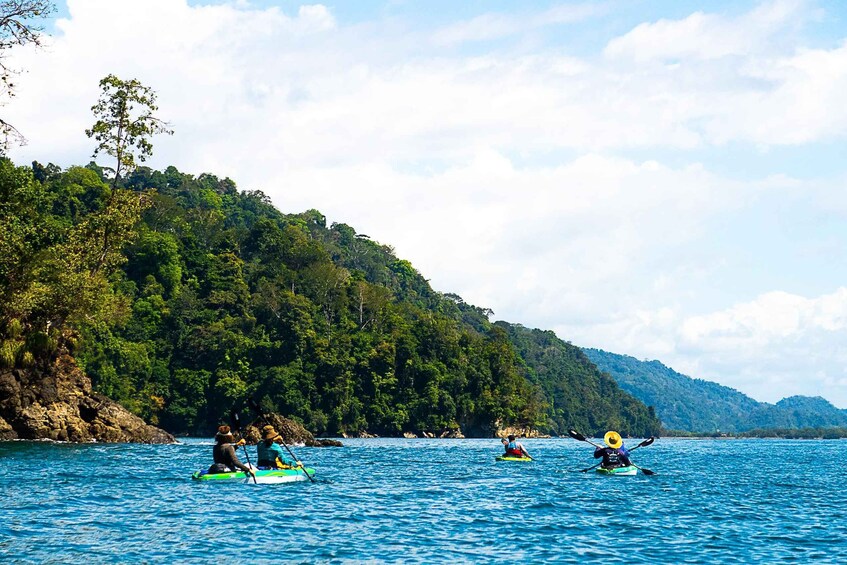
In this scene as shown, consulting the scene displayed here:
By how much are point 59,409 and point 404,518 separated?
44903 mm

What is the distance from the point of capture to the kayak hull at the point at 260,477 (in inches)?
1415

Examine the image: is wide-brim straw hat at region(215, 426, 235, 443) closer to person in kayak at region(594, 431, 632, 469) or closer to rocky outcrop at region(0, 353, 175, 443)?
person in kayak at region(594, 431, 632, 469)

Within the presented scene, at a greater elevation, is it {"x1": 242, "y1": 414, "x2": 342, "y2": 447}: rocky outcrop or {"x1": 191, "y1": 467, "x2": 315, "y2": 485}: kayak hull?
{"x1": 242, "y1": 414, "x2": 342, "y2": 447}: rocky outcrop

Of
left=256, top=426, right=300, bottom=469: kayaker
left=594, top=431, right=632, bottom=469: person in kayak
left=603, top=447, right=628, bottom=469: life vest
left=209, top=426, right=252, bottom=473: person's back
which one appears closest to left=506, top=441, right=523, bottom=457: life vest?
left=594, top=431, right=632, bottom=469: person in kayak

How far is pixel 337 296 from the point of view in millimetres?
151250

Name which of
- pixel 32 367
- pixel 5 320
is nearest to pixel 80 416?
pixel 32 367

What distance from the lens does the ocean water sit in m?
22.2

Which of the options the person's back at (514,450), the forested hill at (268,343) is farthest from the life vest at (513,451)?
the forested hill at (268,343)

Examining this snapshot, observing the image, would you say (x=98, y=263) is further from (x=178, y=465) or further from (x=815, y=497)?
(x=815, y=497)

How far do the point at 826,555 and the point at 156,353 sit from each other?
11591 cm

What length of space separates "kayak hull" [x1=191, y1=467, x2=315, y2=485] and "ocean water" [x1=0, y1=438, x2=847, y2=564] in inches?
23.3

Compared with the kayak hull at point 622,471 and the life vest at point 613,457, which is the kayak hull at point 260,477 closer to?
the life vest at point 613,457

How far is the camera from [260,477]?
36.8 m

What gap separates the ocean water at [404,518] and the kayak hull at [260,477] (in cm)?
59
